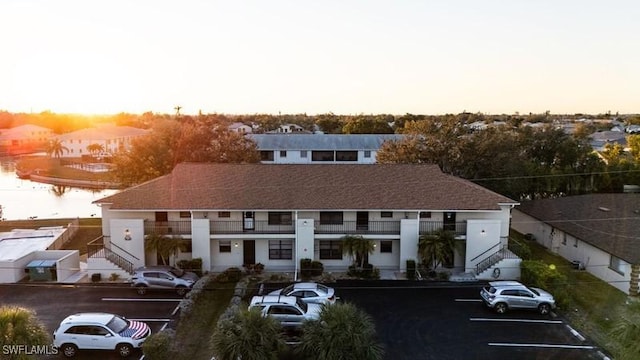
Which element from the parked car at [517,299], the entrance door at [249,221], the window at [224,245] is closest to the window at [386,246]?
the parked car at [517,299]

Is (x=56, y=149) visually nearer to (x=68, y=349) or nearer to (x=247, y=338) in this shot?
(x=68, y=349)

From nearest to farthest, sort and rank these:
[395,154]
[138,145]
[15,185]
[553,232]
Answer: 1. [553,232]
2. [395,154]
3. [138,145]
4. [15,185]

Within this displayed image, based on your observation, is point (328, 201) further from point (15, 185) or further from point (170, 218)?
point (15, 185)

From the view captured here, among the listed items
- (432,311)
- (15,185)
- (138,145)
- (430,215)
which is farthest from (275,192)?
(15,185)

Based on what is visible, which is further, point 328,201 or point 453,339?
point 328,201

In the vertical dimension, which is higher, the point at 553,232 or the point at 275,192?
the point at 275,192

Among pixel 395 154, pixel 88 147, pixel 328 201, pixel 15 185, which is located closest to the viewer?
pixel 328 201
